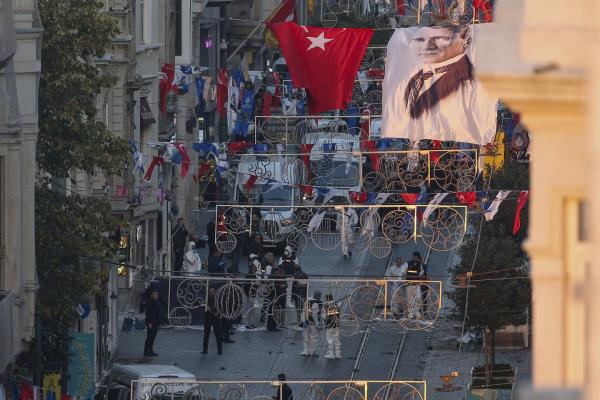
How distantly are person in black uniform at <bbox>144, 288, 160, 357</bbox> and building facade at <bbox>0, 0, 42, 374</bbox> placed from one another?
30.7ft

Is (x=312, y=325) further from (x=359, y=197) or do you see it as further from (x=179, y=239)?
(x=179, y=239)

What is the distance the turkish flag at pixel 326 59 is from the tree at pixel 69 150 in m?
4.68

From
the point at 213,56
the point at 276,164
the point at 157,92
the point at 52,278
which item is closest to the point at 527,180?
the point at 276,164

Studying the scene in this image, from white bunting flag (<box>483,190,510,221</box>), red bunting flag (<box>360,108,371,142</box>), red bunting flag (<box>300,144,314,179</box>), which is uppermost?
red bunting flag (<box>360,108,371,142</box>)

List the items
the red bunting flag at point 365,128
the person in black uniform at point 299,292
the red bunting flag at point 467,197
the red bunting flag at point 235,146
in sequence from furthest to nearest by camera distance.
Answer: the red bunting flag at point 365,128, the red bunting flag at point 235,146, the person in black uniform at point 299,292, the red bunting flag at point 467,197

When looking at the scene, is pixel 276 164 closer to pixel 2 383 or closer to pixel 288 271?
pixel 288 271

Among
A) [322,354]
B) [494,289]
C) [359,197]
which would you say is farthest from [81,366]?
A: [494,289]

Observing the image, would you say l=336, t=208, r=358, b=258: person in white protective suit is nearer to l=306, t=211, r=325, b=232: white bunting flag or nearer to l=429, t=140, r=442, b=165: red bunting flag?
l=306, t=211, r=325, b=232: white bunting flag

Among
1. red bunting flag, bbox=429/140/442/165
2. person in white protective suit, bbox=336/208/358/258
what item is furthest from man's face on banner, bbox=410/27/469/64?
person in white protective suit, bbox=336/208/358/258

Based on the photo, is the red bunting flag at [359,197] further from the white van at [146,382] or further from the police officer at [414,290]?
the white van at [146,382]

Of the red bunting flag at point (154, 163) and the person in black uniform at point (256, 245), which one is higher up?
the red bunting flag at point (154, 163)

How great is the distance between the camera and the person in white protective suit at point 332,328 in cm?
3653

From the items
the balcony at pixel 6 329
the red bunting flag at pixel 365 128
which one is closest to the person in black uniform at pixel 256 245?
the red bunting flag at pixel 365 128

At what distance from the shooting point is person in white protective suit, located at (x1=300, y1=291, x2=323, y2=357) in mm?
37188
